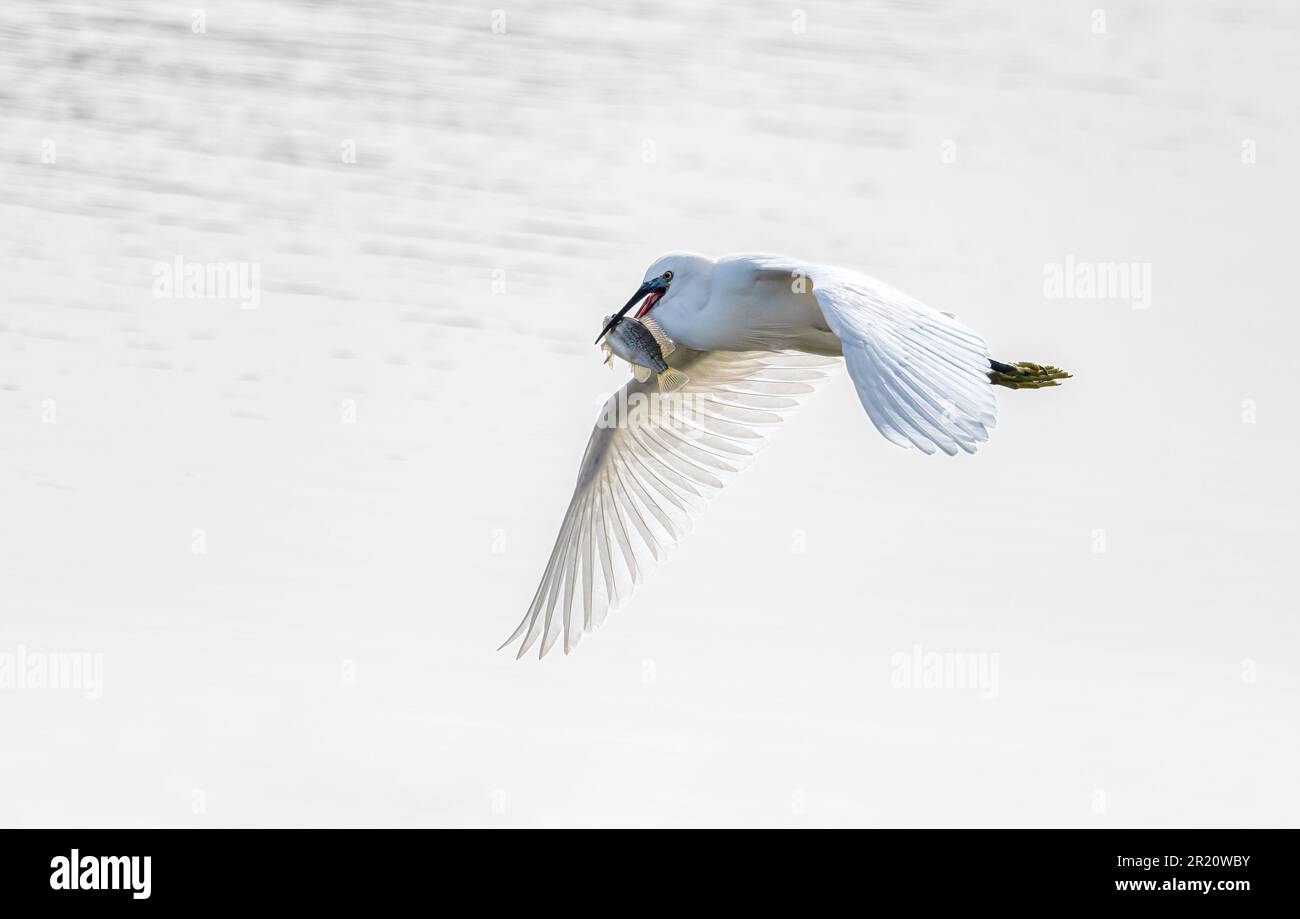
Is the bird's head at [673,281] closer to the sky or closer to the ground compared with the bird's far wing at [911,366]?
closer to the sky

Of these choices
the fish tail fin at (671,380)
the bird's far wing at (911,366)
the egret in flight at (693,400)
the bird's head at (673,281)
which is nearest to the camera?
the bird's far wing at (911,366)

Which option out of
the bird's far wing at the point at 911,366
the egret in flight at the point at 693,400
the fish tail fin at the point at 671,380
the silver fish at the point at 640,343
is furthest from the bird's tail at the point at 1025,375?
the bird's far wing at the point at 911,366

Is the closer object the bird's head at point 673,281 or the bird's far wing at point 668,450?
the bird's head at point 673,281

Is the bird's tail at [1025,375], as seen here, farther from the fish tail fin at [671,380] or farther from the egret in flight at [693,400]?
the fish tail fin at [671,380]

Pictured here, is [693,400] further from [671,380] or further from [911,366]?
[911,366]

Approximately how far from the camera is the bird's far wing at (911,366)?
163 inches

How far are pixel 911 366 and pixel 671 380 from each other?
1.93 meters

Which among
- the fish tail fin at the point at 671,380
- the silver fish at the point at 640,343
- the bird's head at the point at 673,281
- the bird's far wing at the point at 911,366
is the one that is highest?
the bird's head at the point at 673,281

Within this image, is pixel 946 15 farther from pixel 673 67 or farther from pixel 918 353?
pixel 918 353

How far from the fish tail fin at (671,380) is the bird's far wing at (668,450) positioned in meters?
0.04

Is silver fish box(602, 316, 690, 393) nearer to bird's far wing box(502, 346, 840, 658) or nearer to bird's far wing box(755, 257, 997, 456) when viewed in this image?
bird's far wing box(502, 346, 840, 658)

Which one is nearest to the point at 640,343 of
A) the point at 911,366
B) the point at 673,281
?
the point at 673,281

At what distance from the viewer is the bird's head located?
5.86 meters

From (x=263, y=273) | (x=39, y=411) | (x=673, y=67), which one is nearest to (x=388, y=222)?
(x=263, y=273)
